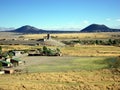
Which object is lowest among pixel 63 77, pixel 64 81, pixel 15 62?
pixel 64 81

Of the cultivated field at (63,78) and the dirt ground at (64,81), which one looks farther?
the cultivated field at (63,78)

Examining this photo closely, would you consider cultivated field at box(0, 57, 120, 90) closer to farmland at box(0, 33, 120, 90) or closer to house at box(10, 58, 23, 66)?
farmland at box(0, 33, 120, 90)

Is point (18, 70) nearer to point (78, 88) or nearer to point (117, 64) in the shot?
point (78, 88)

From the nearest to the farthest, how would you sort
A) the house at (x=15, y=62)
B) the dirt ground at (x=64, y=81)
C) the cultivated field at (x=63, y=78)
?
the dirt ground at (x=64, y=81) → the cultivated field at (x=63, y=78) → the house at (x=15, y=62)

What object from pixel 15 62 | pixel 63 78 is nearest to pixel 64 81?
pixel 63 78

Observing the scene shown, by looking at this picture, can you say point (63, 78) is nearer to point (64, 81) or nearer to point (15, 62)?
point (64, 81)

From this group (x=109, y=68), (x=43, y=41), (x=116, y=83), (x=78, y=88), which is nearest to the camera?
(x=78, y=88)

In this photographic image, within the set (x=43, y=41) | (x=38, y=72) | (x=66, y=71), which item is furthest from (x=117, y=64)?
(x=43, y=41)

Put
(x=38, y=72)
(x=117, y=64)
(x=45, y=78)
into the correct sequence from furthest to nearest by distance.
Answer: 1. (x=117, y=64)
2. (x=38, y=72)
3. (x=45, y=78)

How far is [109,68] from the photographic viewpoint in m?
36.7

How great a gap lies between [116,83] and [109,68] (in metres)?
8.40

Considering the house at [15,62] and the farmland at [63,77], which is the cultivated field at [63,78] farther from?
the house at [15,62]

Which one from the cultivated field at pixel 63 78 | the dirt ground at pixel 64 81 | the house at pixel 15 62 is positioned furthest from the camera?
the house at pixel 15 62

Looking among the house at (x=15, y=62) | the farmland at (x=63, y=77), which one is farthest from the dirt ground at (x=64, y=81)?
the house at (x=15, y=62)
